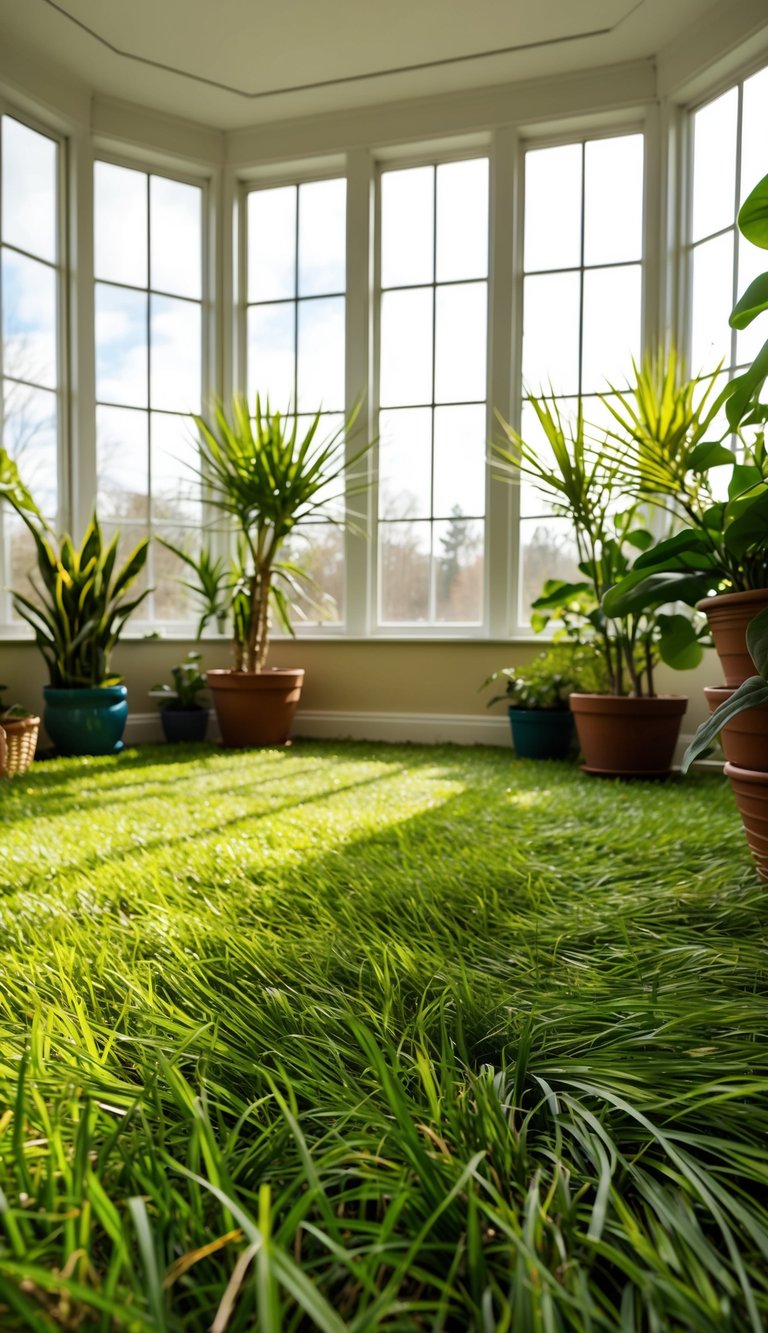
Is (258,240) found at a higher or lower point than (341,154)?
lower

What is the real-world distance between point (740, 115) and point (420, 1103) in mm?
3984

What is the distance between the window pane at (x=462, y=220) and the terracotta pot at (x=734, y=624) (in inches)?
125

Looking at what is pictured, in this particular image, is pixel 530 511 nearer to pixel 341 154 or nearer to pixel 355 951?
pixel 341 154

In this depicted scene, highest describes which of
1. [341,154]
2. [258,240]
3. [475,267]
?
[341,154]

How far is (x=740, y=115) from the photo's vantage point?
3461 mm

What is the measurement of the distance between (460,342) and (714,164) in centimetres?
127

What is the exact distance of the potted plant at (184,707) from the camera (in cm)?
406

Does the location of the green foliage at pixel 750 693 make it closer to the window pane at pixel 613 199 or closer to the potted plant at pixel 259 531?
the potted plant at pixel 259 531

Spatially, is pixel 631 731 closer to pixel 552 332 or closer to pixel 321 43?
pixel 552 332

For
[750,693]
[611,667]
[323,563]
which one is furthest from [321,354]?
[750,693]

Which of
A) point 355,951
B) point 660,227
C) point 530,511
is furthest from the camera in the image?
point 530,511

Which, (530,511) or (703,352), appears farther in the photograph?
(530,511)

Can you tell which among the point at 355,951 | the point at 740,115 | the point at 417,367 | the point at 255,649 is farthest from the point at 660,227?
the point at 355,951

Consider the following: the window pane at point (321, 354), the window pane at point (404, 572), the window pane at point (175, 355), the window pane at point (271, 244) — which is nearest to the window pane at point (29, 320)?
the window pane at point (175, 355)
